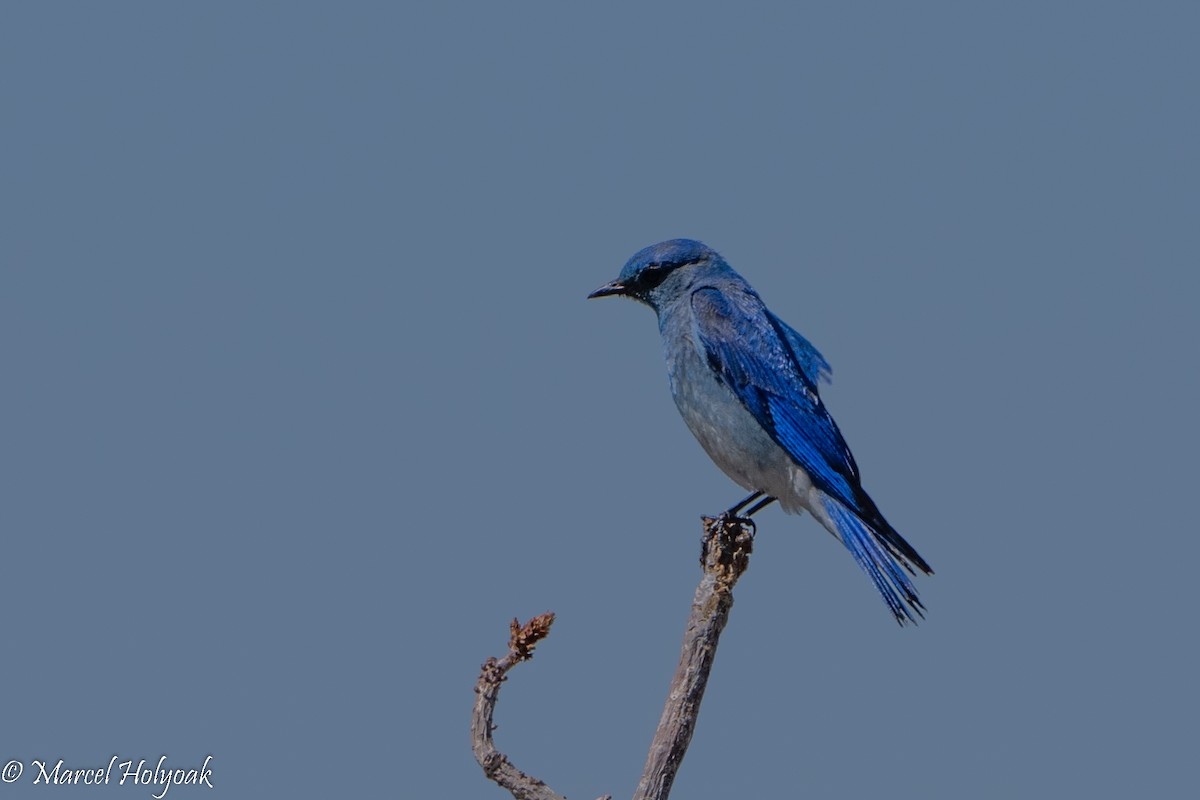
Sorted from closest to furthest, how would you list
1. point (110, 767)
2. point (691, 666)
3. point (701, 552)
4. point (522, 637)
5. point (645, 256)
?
point (522, 637) → point (691, 666) → point (110, 767) → point (701, 552) → point (645, 256)

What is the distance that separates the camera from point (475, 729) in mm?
5332

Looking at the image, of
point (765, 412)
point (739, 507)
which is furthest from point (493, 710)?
point (765, 412)

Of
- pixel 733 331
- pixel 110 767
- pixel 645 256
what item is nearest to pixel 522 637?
pixel 110 767

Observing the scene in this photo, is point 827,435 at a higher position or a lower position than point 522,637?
higher

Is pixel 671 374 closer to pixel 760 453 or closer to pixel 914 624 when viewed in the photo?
pixel 760 453

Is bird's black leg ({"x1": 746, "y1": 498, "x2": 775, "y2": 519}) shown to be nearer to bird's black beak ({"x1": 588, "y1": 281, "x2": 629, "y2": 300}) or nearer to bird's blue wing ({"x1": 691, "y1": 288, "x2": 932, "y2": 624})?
bird's blue wing ({"x1": 691, "y1": 288, "x2": 932, "y2": 624})

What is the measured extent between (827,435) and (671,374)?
1.13m

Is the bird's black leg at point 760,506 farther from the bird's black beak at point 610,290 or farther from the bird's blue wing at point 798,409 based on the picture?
the bird's black beak at point 610,290

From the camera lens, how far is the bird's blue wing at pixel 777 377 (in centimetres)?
826

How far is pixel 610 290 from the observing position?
9602 millimetres

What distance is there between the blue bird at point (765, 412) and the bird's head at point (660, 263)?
201 mm

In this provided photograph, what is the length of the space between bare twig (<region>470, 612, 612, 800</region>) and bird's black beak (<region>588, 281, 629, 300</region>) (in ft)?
14.8

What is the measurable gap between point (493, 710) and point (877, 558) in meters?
3.12

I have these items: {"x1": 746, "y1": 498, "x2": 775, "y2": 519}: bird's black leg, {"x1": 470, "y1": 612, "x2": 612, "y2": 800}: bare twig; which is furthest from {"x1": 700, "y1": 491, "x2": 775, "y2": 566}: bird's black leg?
{"x1": 470, "y1": 612, "x2": 612, "y2": 800}: bare twig
